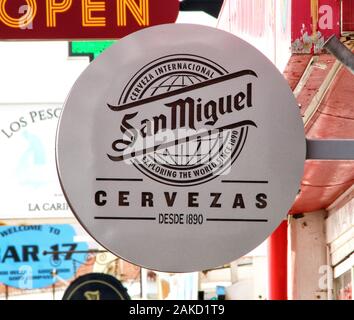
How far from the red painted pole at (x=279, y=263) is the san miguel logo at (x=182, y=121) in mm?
6612

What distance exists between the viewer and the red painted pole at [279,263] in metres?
11.3

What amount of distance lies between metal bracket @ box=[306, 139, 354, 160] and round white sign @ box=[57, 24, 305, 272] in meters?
0.06

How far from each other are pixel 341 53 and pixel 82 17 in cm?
151

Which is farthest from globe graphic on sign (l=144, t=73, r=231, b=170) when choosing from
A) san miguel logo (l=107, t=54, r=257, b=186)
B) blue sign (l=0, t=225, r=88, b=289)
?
blue sign (l=0, t=225, r=88, b=289)

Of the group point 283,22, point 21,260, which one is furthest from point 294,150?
point 21,260

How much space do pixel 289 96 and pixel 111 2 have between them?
1.47 m

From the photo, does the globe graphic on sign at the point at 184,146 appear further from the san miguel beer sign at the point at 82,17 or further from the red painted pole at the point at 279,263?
the red painted pole at the point at 279,263

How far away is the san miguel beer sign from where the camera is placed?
5.88 metres

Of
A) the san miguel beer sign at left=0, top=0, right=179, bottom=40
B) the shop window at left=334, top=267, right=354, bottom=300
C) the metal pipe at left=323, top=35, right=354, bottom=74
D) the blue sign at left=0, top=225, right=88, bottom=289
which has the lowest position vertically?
the shop window at left=334, top=267, right=354, bottom=300

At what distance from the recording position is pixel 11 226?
13391 millimetres

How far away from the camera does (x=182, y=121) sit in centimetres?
467

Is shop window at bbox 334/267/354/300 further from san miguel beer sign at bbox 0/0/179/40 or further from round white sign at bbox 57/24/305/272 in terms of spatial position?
round white sign at bbox 57/24/305/272

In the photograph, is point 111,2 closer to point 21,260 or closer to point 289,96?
point 289,96
